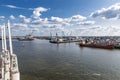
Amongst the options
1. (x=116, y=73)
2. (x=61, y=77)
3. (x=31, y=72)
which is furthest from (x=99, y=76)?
(x=31, y=72)

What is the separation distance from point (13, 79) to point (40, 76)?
68.3 feet

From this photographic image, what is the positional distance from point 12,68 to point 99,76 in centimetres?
2564

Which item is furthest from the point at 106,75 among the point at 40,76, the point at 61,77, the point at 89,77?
the point at 40,76

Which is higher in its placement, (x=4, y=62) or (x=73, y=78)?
(x=4, y=62)

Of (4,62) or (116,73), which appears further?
(116,73)

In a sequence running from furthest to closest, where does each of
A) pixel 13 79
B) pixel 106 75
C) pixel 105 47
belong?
pixel 105 47
pixel 106 75
pixel 13 79

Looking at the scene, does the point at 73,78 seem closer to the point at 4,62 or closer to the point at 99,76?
the point at 99,76

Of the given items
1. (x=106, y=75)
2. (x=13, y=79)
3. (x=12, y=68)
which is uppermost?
(x=12, y=68)

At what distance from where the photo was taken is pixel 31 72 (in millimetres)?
38031

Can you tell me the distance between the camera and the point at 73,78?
34438mm

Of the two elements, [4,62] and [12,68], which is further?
[4,62]

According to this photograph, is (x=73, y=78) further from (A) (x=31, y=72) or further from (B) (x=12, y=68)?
(B) (x=12, y=68)

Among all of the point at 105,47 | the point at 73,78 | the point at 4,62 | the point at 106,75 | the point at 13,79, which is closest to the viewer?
the point at 13,79

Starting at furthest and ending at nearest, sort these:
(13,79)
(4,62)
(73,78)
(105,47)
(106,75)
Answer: (105,47) < (106,75) < (73,78) < (4,62) < (13,79)
